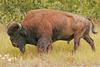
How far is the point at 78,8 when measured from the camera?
2547 centimetres

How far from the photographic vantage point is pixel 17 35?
1230 centimetres

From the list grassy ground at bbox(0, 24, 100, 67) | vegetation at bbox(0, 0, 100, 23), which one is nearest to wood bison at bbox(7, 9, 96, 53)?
grassy ground at bbox(0, 24, 100, 67)

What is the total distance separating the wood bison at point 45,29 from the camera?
12.2 metres

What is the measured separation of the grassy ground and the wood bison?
0.36m

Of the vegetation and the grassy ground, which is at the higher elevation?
the grassy ground

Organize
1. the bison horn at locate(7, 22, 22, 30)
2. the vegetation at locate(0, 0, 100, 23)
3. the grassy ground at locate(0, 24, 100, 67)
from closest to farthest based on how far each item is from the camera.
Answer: the grassy ground at locate(0, 24, 100, 67) → the bison horn at locate(7, 22, 22, 30) → the vegetation at locate(0, 0, 100, 23)

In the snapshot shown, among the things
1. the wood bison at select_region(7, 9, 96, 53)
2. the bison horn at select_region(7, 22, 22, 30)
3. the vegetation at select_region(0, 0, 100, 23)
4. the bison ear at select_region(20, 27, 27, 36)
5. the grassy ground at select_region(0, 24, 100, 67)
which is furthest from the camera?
the vegetation at select_region(0, 0, 100, 23)

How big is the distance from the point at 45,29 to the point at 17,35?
2.98 ft

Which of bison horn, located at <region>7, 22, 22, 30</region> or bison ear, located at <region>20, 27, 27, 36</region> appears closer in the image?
bison horn, located at <region>7, 22, 22, 30</region>

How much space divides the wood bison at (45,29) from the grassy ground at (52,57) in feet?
1.18

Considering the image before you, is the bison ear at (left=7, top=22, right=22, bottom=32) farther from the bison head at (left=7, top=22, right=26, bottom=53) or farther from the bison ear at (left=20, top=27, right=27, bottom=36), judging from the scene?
the bison ear at (left=20, top=27, right=27, bottom=36)

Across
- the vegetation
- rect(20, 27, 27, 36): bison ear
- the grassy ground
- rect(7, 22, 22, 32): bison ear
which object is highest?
rect(7, 22, 22, 32): bison ear

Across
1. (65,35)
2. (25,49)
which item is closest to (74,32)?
(65,35)

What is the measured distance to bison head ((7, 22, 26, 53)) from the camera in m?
12.1
